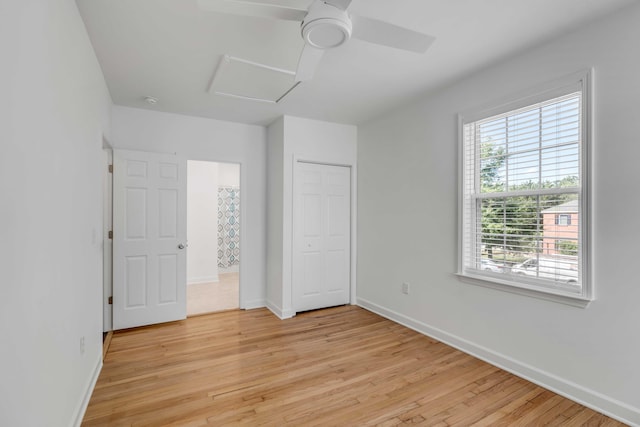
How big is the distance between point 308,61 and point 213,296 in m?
4.08

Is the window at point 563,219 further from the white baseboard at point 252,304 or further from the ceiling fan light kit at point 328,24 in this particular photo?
the white baseboard at point 252,304

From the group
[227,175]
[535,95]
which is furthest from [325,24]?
[227,175]

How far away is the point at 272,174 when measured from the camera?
4375 millimetres

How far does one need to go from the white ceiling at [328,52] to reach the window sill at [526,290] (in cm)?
185

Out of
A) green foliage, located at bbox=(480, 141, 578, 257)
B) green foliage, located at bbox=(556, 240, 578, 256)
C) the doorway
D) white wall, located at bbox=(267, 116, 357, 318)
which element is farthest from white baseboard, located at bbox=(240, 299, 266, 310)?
green foliage, located at bbox=(556, 240, 578, 256)

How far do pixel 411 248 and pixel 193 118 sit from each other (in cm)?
315

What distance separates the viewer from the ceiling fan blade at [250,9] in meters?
1.46

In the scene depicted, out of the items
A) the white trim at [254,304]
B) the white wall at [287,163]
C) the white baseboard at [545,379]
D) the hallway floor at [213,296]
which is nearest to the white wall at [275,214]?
the white wall at [287,163]

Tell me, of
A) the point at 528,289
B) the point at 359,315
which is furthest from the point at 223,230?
the point at 528,289

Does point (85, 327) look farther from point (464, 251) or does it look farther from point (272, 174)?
point (464, 251)

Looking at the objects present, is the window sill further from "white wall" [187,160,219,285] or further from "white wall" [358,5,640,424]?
"white wall" [187,160,219,285]

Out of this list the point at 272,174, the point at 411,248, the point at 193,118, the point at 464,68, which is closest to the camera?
the point at 464,68

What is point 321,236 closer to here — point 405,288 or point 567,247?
point 405,288

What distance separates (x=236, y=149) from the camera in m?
4.35
